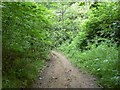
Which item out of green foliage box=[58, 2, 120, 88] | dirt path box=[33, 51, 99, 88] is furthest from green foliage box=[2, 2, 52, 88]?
green foliage box=[58, 2, 120, 88]

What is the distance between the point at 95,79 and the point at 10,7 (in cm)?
453

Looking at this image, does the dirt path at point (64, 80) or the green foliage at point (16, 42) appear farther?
the dirt path at point (64, 80)

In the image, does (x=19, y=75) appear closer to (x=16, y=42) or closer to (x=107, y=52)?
(x=16, y=42)

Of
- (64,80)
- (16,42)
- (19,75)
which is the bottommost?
(64,80)

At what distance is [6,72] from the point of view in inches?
310

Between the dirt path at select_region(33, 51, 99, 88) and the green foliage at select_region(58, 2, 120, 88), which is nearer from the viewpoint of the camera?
the green foliage at select_region(58, 2, 120, 88)

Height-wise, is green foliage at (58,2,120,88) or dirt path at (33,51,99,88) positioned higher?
green foliage at (58,2,120,88)

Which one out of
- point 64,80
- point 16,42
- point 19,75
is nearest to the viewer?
point 19,75

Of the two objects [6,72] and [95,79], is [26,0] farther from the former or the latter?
[95,79]

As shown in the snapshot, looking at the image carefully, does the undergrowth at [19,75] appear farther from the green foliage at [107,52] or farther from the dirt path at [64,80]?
the green foliage at [107,52]

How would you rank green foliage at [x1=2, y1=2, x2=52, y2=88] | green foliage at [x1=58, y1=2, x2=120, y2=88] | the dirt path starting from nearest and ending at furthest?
green foliage at [x1=58, y1=2, x2=120, y2=88] → green foliage at [x1=2, y1=2, x2=52, y2=88] → the dirt path

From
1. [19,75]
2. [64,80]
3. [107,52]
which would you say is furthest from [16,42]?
[107,52]

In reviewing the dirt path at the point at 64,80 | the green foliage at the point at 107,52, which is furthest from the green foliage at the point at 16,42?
the green foliage at the point at 107,52

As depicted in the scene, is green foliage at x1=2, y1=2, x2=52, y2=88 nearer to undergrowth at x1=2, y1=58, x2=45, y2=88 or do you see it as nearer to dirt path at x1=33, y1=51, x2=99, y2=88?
undergrowth at x1=2, y1=58, x2=45, y2=88
